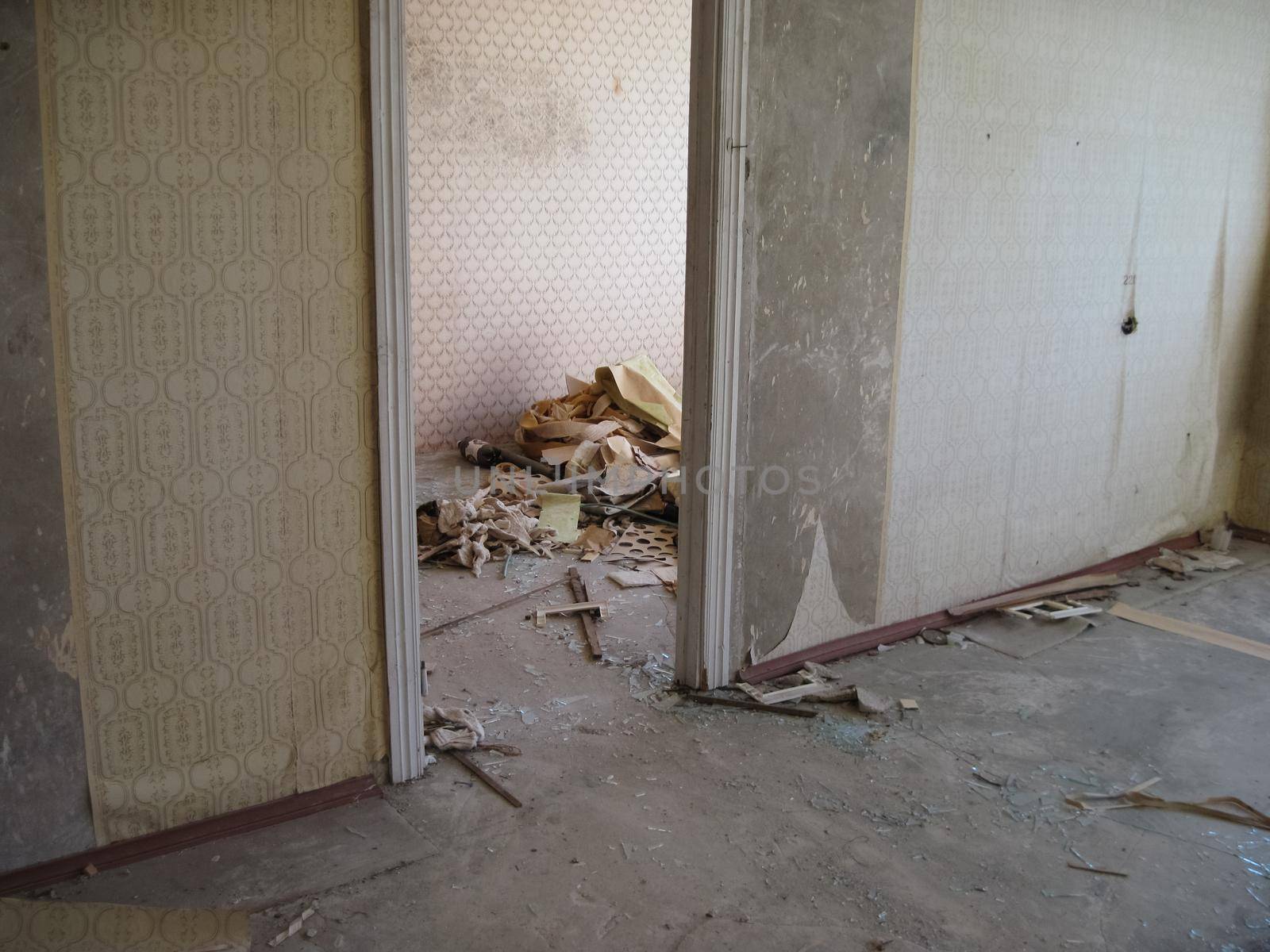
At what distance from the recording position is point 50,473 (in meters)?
2.16

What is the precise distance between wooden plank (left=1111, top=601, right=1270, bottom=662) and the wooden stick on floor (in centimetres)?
280

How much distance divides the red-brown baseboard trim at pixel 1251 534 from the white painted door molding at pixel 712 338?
3508mm

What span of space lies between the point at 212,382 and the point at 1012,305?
9.66 feet

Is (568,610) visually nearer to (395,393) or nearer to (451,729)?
(451,729)

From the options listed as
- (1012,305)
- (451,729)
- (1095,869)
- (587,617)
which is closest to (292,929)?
(451,729)

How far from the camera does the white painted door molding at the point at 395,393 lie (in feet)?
7.79

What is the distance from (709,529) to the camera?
3244mm

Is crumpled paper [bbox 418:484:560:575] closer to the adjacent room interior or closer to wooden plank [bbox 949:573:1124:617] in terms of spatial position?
the adjacent room interior

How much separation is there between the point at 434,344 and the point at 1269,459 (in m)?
5.07

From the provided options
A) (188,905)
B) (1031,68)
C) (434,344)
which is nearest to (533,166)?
(434,344)

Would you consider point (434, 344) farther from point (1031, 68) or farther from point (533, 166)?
point (1031, 68)

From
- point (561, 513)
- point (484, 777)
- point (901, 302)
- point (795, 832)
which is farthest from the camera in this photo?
point (561, 513)

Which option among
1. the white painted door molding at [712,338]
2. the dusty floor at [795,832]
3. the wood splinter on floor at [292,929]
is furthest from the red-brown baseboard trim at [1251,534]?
the wood splinter on floor at [292,929]

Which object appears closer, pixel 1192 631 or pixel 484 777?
pixel 484 777
